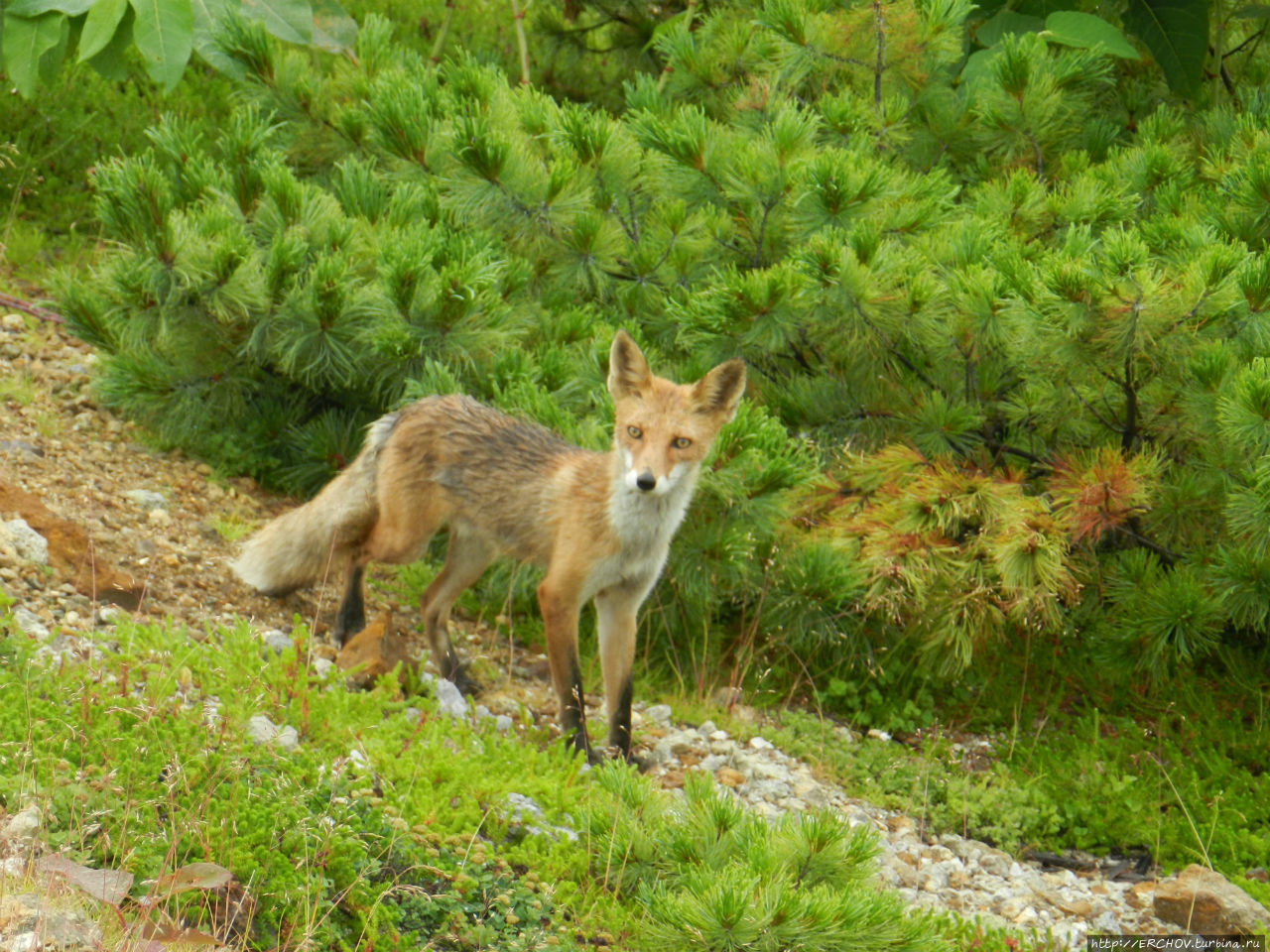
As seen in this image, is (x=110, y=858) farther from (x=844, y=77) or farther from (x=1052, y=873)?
(x=844, y=77)

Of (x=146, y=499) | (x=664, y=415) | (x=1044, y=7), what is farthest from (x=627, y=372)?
(x=1044, y=7)

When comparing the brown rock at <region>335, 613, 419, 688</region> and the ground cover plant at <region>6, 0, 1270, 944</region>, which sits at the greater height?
the ground cover plant at <region>6, 0, 1270, 944</region>

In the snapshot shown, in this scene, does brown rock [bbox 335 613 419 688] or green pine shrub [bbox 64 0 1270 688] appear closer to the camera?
brown rock [bbox 335 613 419 688]

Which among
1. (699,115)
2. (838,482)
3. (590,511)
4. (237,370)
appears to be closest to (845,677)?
(838,482)

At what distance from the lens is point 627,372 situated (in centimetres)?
497

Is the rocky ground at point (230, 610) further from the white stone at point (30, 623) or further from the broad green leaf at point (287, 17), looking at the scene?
the broad green leaf at point (287, 17)

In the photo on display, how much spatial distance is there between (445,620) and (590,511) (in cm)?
97

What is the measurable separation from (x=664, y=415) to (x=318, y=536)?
67.0 inches

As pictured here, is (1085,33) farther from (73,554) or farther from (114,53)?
(73,554)

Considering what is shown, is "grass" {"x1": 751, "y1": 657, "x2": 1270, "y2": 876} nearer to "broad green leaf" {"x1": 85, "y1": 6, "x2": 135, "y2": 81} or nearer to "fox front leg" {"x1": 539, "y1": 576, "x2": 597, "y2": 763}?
"fox front leg" {"x1": 539, "y1": 576, "x2": 597, "y2": 763}

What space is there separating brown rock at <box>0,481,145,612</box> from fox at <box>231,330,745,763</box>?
0.56m

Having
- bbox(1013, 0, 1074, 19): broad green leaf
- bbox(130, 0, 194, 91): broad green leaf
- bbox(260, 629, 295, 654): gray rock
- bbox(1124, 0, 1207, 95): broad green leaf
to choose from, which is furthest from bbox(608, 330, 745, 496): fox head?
bbox(1124, 0, 1207, 95): broad green leaf

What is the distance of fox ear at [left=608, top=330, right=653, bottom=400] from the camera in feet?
16.1

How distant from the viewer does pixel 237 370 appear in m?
6.62
